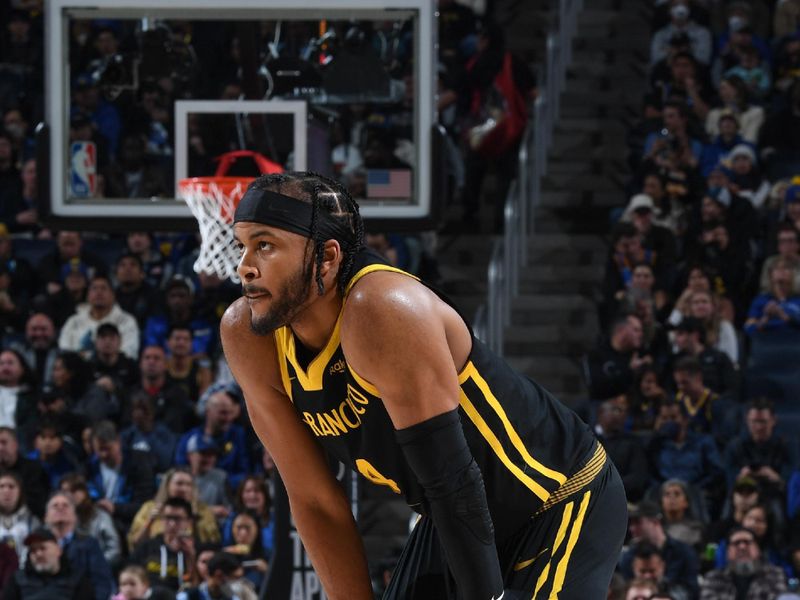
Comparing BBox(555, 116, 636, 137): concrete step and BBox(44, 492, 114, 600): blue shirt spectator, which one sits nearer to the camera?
BBox(44, 492, 114, 600): blue shirt spectator

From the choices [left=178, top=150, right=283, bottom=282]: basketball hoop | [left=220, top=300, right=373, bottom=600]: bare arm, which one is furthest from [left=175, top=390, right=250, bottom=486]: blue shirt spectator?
[left=220, top=300, right=373, bottom=600]: bare arm

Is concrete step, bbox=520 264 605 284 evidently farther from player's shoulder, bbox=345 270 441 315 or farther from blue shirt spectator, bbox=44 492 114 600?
player's shoulder, bbox=345 270 441 315

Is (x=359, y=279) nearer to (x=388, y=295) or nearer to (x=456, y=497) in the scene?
(x=388, y=295)

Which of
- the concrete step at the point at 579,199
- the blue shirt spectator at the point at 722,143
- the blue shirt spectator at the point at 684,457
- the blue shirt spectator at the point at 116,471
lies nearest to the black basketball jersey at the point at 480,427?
the blue shirt spectator at the point at 684,457

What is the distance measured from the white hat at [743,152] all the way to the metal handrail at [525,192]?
61.1 inches

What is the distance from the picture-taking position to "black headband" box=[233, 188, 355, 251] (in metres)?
3.45

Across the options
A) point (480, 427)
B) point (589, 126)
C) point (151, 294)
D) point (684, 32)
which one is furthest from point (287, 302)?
point (684, 32)

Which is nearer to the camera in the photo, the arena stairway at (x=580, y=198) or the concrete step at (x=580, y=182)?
the arena stairway at (x=580, y=198)

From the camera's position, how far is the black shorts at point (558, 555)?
12.5ft

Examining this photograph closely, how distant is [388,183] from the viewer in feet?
24.4

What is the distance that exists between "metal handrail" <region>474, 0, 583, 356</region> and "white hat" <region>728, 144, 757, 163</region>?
155cm

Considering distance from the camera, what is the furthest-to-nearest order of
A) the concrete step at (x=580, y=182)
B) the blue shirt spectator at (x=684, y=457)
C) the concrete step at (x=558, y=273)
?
the concrete step at (x=580, y=182) → the concrete step at (x=558, y=273) → the blue shirt spectator at (x=684, y=457)

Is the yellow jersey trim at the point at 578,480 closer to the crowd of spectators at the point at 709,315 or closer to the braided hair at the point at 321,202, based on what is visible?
the braided hair at the point at 321,202

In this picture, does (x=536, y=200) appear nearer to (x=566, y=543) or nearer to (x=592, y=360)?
(x=592, y=360)
